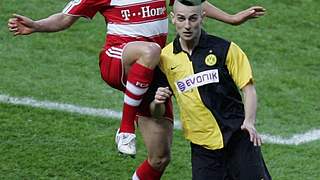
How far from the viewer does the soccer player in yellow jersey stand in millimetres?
6664

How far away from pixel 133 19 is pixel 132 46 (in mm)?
268

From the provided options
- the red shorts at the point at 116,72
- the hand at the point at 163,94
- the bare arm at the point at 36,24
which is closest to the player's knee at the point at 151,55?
the red shorts at the point at 116,72

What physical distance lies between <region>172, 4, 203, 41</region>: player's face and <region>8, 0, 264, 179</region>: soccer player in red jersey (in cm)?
36

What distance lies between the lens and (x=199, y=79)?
668 cm

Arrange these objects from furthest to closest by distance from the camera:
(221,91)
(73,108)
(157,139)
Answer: (73,108) → (157,139) → (221,91)

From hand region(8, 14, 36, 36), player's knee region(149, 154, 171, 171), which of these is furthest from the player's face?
player's knee region(149, 154, 171, 171)

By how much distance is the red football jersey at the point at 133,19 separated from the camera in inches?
291

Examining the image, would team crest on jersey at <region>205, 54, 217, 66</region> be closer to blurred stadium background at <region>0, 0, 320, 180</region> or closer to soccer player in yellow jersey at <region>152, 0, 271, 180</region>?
soccer player in yellow jersey at <region>152, 0, 271, 180</region>

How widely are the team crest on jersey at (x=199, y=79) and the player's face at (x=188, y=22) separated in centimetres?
25

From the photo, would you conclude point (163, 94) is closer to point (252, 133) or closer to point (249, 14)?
point (252, 133)

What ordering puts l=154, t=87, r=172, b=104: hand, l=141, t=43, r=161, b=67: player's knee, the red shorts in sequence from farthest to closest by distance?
the red shorts, l=141, t=43, r=161, b=67: player's knee, l=154, t=87, r=172, b=104: hand

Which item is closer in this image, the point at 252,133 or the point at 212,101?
the point at 252,133

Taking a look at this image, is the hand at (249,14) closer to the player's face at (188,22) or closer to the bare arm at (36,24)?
the player's face at (188,22)

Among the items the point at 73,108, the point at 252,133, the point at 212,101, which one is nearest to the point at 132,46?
the point at 212,101
